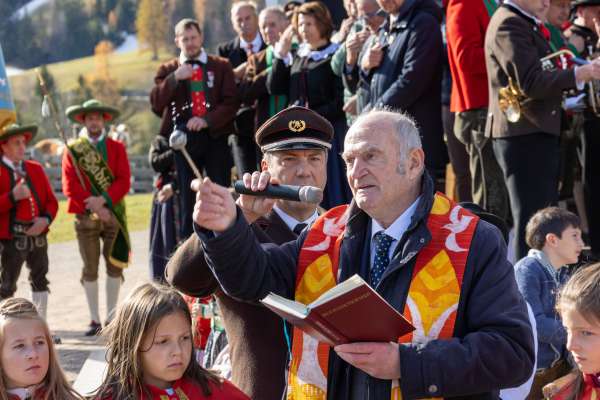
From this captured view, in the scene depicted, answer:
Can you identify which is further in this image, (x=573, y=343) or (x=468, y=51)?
(x=468, y=51)

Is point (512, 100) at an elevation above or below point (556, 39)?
below

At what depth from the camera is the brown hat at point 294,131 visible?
4984 millimetres

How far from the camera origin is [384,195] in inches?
142

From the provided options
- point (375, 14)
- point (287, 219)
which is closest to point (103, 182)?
point (375, 14)

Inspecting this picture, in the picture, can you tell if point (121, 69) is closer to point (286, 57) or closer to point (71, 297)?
point (71, 297)

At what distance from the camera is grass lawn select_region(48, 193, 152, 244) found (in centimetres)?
2073

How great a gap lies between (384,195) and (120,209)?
7.18 meters

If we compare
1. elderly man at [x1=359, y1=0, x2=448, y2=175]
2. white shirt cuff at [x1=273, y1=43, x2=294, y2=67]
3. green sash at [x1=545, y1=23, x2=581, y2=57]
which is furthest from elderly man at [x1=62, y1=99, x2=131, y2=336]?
green sash at [x1=545, y1=23, x2=581, y2=57]

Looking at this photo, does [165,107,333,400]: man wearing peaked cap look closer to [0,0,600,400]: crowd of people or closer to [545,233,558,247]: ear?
[0,0,600,400]: crowd of people

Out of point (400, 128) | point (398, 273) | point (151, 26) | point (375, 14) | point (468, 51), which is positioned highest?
point (375, 14)

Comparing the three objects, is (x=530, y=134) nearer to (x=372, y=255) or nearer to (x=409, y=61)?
(x=409, y=61)

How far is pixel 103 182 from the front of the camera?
34.3 feet

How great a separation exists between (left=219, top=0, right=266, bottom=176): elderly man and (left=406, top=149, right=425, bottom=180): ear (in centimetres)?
620

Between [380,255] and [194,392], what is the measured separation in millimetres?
1015
